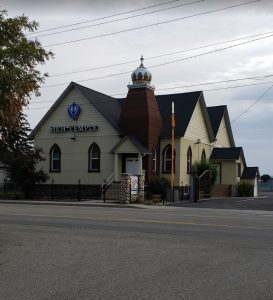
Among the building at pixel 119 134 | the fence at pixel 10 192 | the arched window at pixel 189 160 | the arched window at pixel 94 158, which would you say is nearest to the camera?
the building at pixel 119 134

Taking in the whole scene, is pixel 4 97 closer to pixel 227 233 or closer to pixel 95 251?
pixel 95 251

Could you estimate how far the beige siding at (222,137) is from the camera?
47.7 m

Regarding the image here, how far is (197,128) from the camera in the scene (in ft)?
137

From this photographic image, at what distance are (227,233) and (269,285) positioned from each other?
6.82m

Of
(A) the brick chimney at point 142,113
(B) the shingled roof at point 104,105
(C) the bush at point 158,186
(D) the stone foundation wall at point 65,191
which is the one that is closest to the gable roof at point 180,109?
(A) the brick chimney at point 142,113

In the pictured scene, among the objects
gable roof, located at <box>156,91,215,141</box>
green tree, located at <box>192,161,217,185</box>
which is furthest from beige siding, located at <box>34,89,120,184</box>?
green tree, located at <box>192,161,217,185</box>

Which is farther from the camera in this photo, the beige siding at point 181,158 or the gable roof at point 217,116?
the gable roof at point 217,116

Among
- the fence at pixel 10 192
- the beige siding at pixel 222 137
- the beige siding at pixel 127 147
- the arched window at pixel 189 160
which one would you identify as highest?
the beige siding at pixel 222 137

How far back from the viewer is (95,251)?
1133 centimetres

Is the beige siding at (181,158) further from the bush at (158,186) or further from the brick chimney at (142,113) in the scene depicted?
the bush at (158,186)

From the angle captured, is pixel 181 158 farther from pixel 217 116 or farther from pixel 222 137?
pixel 222 137

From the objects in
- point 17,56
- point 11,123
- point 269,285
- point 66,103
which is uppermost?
point 66,103

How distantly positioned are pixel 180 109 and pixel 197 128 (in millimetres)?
2263

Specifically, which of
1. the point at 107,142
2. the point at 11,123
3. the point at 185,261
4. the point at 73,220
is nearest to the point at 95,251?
the point at 185,261
